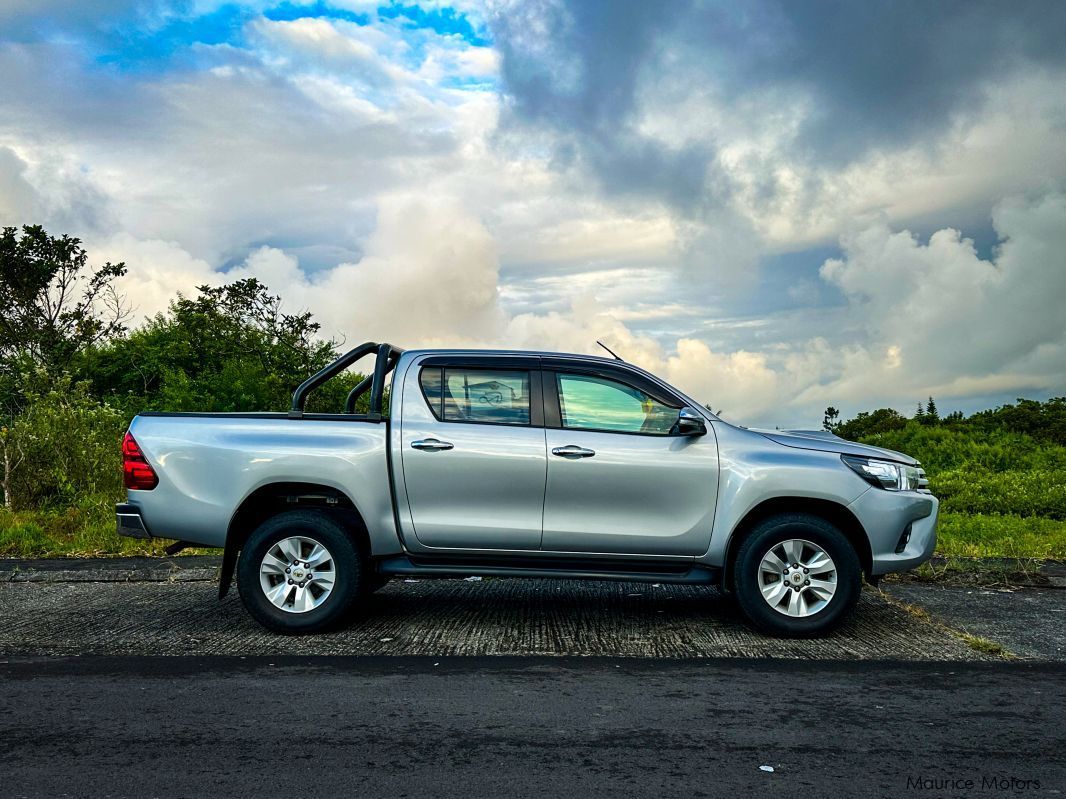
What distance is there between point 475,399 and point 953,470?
51.4ft

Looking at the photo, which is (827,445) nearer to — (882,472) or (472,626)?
(882,472)

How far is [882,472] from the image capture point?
7.20 metres

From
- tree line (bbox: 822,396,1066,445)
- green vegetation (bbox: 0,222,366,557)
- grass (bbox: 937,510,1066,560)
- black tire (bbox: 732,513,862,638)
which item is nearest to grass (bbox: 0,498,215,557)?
green vegetation (bbox: 0,222,366,557)

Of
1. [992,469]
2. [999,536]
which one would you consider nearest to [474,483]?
[999,536]

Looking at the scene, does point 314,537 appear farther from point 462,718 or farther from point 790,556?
point 790,556

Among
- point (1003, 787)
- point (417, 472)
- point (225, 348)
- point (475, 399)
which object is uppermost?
point (225, 348)

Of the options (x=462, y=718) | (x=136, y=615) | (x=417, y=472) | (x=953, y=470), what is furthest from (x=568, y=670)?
(x=953, y=470)

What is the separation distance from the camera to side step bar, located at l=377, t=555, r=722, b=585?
704cm

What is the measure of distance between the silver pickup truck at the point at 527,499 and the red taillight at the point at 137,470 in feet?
0.05

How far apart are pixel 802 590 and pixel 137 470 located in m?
4.59

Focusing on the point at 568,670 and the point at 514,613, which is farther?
the point at 514,613

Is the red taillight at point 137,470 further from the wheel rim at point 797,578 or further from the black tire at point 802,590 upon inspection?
the wheel rim at point 797,578

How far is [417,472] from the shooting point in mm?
7027

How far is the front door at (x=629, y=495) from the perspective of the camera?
6984 mm
